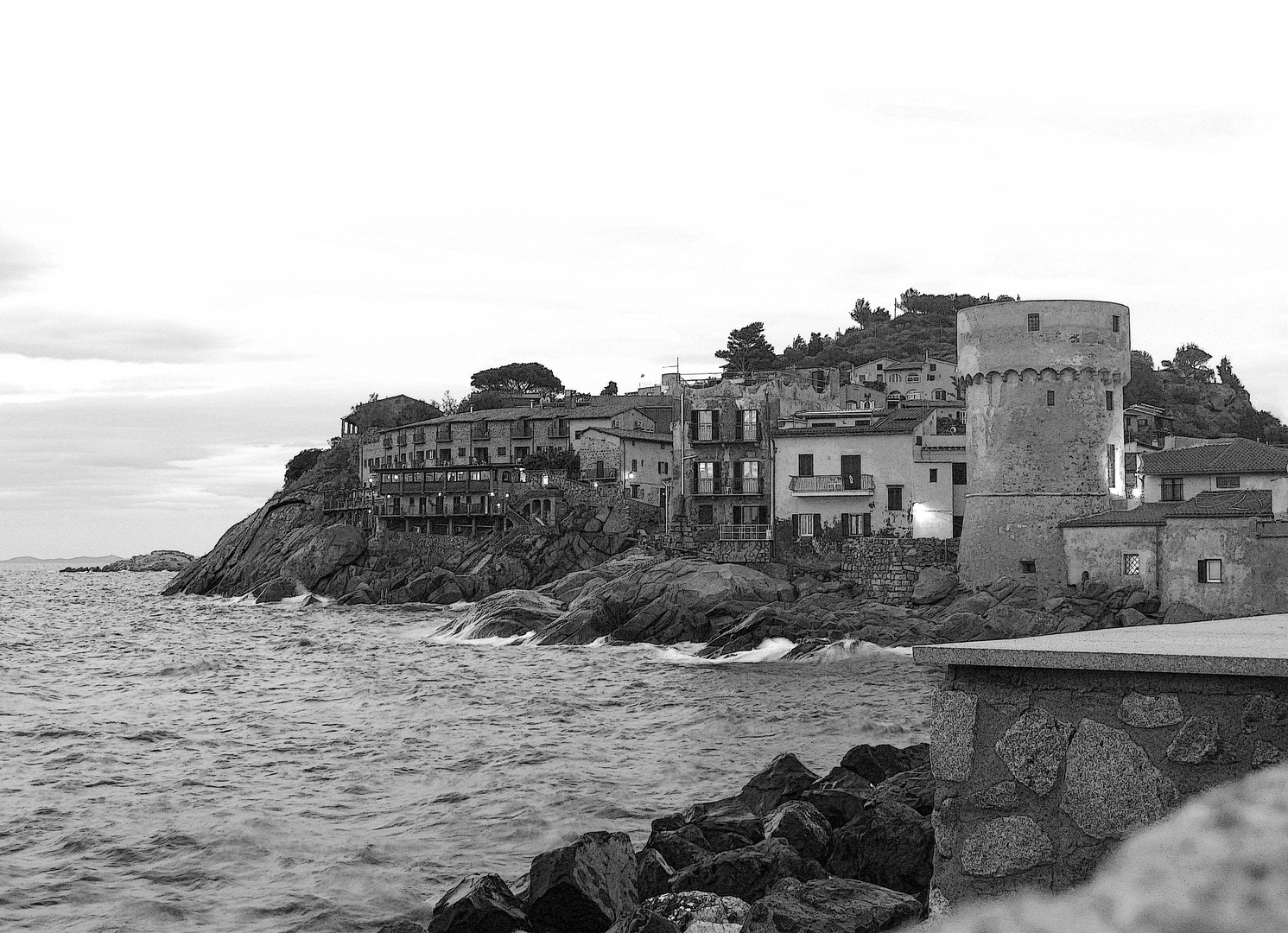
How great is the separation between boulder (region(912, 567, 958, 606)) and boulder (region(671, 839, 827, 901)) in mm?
38315

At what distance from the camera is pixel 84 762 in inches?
960

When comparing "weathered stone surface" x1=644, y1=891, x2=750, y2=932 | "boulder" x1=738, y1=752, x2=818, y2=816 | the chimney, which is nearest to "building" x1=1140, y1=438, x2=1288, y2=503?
the chimney

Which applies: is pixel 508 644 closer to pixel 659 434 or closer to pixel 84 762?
pixel 84 762

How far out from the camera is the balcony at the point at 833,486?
58031 millimetres

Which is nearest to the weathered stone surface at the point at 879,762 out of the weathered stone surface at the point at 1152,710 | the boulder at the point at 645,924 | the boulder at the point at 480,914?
the boulder at the point at 480,914

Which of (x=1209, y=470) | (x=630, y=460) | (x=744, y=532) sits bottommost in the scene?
(x=744, y=532)

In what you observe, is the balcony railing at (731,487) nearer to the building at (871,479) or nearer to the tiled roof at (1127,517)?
the building at (871,479)

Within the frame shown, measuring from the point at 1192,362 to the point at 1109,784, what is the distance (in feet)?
396

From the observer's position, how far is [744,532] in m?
63.3

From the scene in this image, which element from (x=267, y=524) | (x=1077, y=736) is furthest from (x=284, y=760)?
(x=267, y=524)

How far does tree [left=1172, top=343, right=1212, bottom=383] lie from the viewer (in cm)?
11025

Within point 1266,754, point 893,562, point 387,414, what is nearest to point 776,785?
point 1266,754

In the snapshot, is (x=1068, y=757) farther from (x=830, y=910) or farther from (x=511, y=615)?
(x=511, y=615)

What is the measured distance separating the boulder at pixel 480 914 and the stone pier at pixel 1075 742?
6.90m
